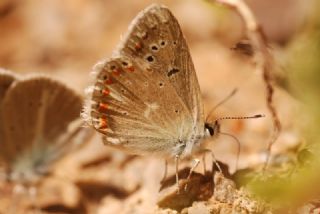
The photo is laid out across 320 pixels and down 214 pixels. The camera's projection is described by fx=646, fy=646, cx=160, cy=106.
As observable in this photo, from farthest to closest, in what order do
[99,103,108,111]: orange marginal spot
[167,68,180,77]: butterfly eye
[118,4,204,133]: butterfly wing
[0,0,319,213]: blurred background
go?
1. [0,0,319,213]: blurred background
2. [99,103,108,111]: orange marginal spot
3. [167,68,180,77]: butterfly eye
4. [118,4,204,133]: butterfly wing

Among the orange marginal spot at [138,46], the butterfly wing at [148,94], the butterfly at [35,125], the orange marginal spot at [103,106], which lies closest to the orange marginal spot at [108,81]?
the butterfly wing at [148,94]

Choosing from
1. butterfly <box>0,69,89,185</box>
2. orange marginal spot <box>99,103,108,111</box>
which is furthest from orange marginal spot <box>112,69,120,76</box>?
butterfly <box>0,69,89,185</box>

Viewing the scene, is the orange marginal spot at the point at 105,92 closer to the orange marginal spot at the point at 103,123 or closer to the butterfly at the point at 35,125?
the orange marginal spot at the point at 103,123

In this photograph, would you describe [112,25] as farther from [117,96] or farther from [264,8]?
[117,96]

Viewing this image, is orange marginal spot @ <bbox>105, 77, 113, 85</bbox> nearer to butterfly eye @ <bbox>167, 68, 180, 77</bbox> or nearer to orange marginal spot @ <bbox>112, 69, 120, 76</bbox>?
orange marginal spot @ <bbox>112, 69, 120, 76</bbox>

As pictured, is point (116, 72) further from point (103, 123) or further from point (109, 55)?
point (109, 55)
